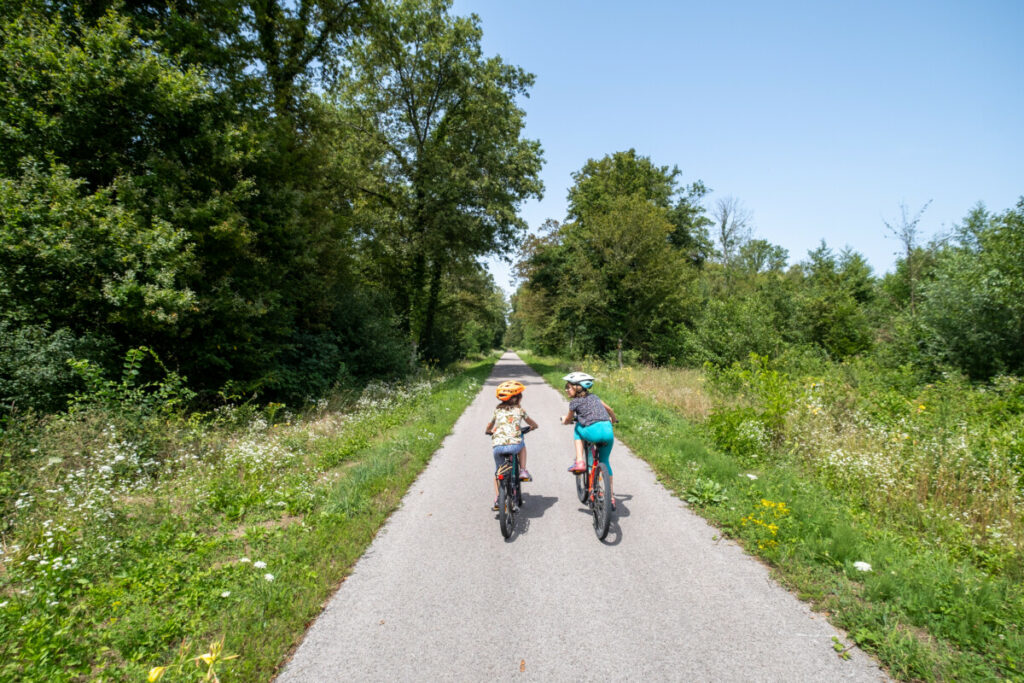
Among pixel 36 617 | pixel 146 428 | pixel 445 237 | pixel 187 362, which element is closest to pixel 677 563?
pixel 36 617

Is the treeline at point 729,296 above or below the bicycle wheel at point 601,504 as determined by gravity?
above

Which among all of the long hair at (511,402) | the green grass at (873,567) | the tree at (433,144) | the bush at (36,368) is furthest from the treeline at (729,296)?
the bush at (36,368)

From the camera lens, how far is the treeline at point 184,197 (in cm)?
711

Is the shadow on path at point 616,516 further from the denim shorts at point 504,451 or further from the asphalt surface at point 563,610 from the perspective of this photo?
the denim shorts at point 504,451

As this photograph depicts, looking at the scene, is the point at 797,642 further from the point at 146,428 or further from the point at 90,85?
the point at 90,85

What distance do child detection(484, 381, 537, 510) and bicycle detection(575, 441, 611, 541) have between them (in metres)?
0.76

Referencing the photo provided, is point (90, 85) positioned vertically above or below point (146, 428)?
above

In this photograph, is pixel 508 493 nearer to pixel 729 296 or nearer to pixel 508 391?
pixel 508 391

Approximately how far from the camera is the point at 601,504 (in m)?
4.75

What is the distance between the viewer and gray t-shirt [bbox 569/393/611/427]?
16.7 ft

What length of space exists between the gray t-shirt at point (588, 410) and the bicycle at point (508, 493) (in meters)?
0.72

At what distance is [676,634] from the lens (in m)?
3.10

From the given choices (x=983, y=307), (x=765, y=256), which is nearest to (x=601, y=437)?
(x=983, y=307)

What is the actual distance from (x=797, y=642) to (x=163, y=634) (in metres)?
4.56
